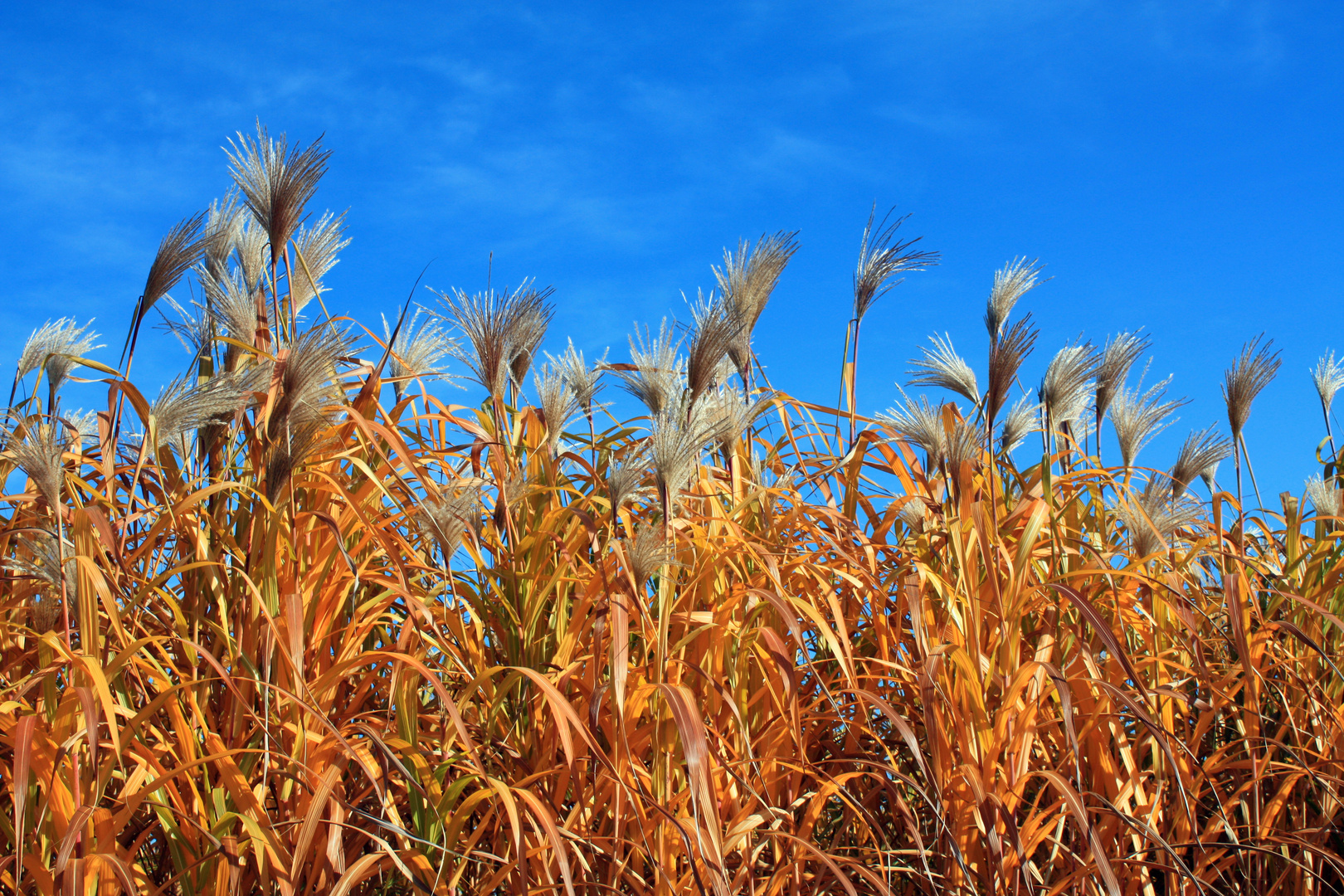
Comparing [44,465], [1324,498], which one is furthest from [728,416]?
[1324,498]

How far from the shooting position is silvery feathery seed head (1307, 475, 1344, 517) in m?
2.33

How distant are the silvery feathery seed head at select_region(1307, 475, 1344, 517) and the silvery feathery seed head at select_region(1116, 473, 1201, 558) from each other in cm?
49

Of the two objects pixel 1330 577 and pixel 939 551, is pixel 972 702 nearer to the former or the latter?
pixel 939 551

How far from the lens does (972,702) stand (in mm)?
1693

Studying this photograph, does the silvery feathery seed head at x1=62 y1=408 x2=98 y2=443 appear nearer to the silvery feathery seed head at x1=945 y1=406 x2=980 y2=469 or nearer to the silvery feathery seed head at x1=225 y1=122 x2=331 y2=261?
the silvery feathery seed head at x1=225 y1=122 x2=331 y2=261

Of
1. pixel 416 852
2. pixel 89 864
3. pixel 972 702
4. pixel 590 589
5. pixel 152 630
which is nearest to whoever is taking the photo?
pixel 89 864

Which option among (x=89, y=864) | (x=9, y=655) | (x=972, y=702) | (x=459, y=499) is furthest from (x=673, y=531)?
(x=9, y=655)

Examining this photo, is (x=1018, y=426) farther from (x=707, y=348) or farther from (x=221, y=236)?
(x=221, y=236)

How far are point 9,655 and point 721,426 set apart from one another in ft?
5.36

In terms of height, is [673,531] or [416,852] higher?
[673,531]

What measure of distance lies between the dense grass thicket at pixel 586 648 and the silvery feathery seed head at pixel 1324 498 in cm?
1

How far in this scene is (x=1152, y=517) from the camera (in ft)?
6.60

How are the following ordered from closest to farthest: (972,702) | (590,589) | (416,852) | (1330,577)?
(416,852), (972,702), (590,589), (1330,577)

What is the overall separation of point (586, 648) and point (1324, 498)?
6.27ft
